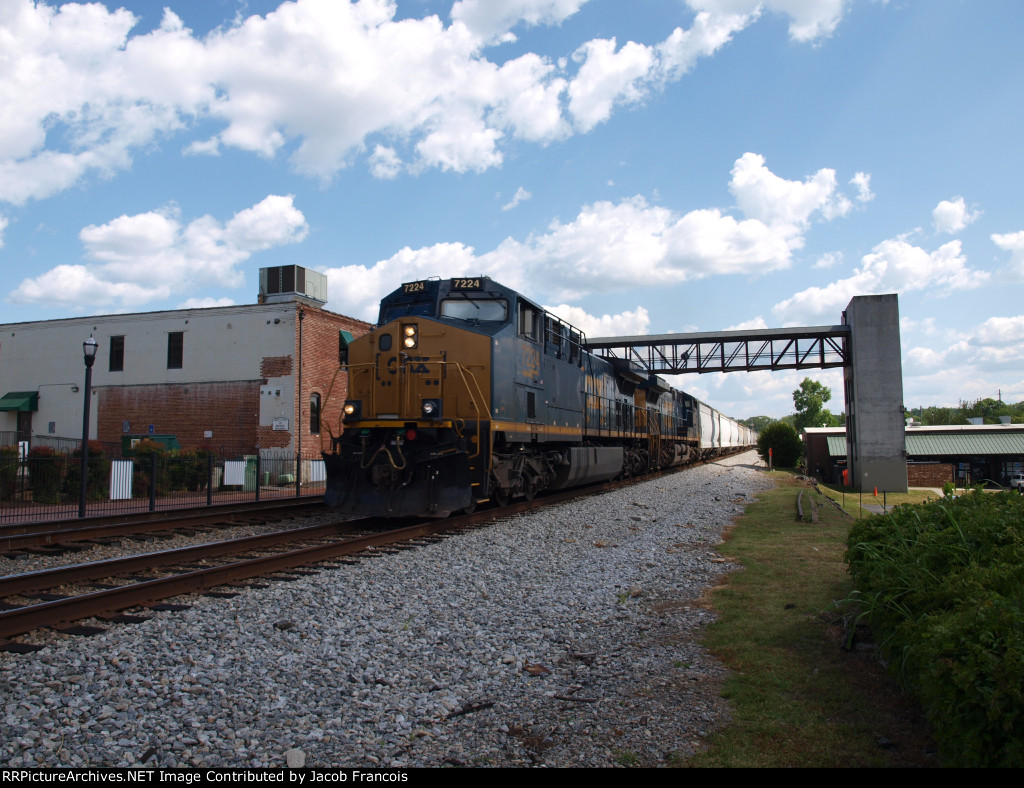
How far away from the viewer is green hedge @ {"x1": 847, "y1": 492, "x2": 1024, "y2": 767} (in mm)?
2385

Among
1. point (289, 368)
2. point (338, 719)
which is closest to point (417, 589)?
point (338, 719)

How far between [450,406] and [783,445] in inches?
1559

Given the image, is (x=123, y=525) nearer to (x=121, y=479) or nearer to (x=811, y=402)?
(x=121, y=479)

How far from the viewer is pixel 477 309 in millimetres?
11977

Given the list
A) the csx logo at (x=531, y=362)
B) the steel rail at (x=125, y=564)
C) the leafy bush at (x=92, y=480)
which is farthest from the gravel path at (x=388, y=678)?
the leafy bush at (x=92, y=480)

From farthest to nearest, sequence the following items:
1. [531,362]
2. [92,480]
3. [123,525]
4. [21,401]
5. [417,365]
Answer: [21,401]
[92,480]
[531,362]
[417,365]
[123,525]

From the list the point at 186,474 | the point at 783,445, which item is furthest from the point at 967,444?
the point at 186,474

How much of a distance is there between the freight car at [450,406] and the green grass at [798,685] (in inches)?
187

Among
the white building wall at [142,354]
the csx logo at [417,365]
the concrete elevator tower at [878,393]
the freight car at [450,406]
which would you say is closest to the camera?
the freight car at [450,406]

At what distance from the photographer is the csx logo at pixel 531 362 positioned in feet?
40.6

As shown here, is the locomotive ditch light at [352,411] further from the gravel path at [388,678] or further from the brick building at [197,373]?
the brick building at [197,373]

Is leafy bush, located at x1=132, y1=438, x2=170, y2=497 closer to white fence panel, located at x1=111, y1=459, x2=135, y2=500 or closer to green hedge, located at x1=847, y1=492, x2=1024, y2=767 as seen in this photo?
white fence panel, located at x1=111, y1=459, x2=135, y2=500
